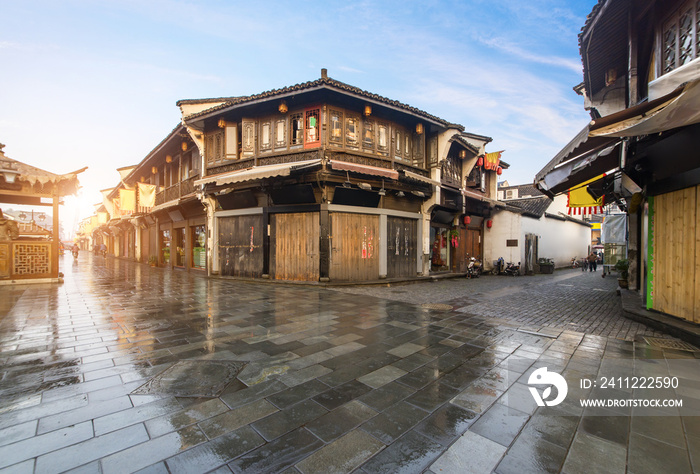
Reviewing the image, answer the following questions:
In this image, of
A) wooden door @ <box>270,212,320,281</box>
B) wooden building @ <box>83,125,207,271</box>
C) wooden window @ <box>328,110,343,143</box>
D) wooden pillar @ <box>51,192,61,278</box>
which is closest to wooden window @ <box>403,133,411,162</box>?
wooden window @ <box>328,110,343,143</box>

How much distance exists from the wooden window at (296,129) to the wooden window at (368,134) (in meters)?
2.64

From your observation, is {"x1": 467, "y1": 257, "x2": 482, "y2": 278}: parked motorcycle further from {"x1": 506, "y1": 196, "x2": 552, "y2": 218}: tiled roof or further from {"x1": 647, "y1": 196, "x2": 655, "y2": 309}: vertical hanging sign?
{"x1": 647, "y1": 196, "x2": 655, "y2": 309}: vertical hanging sign

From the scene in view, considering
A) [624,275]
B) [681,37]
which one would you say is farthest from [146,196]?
[624,275]

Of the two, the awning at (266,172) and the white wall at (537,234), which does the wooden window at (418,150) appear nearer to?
the awning at (266,172)

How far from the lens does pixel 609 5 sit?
5930 mm

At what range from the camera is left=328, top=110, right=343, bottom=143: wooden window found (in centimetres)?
1216

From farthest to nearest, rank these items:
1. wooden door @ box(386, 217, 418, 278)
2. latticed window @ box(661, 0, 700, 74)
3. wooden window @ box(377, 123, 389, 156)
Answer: wooden door @ box(386, 217, 418, 278) → wooden window @ box(377, 123, 389, 156) → latticed window @ box(661, 0, 700, 74)

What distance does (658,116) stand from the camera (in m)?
3.80

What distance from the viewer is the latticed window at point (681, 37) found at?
4996 mm

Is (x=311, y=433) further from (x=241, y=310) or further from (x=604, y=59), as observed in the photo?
(x=604, y=59)

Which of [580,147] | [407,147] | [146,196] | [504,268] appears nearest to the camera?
[580,147]

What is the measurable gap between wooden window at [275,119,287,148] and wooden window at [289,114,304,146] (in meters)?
0.28

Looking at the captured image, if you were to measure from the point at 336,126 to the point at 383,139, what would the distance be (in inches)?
95.9

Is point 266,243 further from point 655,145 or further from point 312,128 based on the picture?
point 655,145
